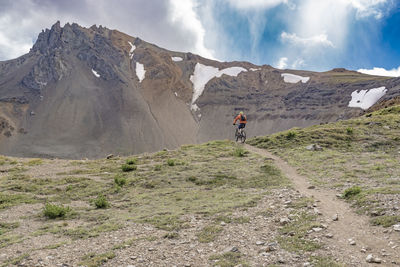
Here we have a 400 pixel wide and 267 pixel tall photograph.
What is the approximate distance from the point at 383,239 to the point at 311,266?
7.13ft

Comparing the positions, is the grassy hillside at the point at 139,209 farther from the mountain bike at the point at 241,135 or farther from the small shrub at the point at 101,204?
the mountain bike at the point at 241,135

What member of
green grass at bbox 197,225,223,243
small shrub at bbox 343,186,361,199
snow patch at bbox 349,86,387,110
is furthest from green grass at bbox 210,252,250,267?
snow patch at bbox 349,86,387,110

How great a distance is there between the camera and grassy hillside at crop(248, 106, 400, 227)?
31.1ft

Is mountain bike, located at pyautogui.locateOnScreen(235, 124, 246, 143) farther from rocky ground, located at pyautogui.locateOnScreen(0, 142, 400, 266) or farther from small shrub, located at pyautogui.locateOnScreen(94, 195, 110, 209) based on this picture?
small shrub, located at pyautogui.locateOnScreen(94, 195, 110, 209)

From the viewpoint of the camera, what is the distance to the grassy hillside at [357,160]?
949 cm

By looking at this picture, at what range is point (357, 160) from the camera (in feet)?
56.6

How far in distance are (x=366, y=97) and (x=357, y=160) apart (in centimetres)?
17700

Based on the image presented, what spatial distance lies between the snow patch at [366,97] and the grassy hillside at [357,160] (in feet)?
504

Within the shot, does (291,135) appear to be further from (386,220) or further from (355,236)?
(355,236)

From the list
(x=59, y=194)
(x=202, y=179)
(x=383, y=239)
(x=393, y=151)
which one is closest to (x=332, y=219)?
(x=383, y=239)

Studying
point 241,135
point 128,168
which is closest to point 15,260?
point 128,168

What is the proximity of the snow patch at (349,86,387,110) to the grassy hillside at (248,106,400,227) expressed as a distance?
6045 inches

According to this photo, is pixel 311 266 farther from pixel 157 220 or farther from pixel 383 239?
pixel 157 220

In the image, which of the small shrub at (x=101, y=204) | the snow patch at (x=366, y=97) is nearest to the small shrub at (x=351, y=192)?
the small shrub at (x=101, y=204)
